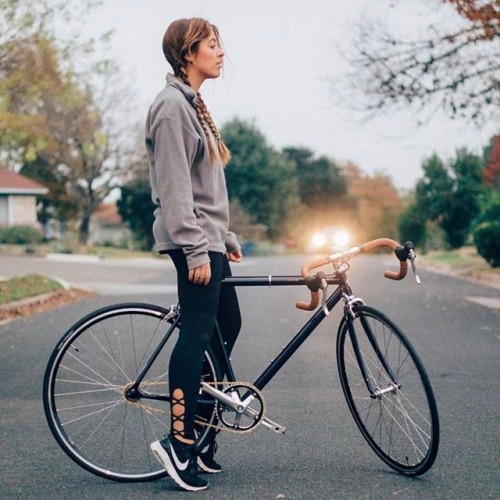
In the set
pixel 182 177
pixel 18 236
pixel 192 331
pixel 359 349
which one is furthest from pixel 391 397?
pixel 18 236

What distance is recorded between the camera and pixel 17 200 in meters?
47.8

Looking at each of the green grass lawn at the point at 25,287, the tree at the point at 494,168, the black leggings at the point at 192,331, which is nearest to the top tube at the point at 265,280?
the black leggings at the point at 192,331

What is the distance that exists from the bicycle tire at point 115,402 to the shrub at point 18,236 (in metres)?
39.3

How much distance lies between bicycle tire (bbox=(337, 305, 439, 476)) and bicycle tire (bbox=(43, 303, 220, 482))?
25.3 inches

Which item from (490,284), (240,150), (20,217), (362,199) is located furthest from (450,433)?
(362,199)

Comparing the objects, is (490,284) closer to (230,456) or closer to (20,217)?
(230,456)

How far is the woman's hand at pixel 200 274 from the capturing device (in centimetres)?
378

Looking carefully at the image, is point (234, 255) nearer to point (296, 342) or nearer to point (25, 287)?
point (296, 342)

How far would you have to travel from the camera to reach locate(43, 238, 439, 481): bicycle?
397cm

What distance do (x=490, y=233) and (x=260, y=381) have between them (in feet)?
73.9

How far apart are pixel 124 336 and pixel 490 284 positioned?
1828 cm

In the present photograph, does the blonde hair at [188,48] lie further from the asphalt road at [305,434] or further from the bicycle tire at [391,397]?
the asphalt road at [305,434]

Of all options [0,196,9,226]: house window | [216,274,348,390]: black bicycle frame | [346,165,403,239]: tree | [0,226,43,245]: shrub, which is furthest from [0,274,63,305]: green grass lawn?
[346,165,403,239]: tree

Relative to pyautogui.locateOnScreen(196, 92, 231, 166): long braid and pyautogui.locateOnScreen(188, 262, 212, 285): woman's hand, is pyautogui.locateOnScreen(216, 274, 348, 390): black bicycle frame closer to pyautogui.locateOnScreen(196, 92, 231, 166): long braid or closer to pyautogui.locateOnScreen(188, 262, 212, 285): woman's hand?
pyautogui.locateOnScreen(188, 262, 212, 285): woman's hand
